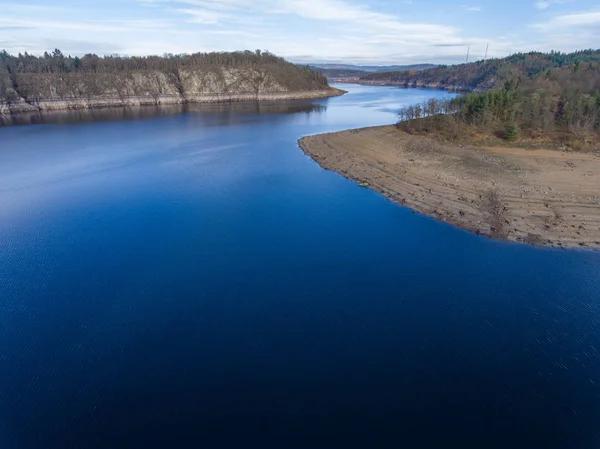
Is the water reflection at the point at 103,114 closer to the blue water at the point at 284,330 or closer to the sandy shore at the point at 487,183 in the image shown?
the sandy shore at the point at 487,183

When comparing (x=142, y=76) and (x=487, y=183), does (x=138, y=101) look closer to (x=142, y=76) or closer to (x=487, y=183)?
(x=142, y=76)

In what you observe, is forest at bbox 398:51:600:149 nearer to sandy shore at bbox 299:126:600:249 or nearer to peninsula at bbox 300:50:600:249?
peninsula at bbox 300:50:600:249

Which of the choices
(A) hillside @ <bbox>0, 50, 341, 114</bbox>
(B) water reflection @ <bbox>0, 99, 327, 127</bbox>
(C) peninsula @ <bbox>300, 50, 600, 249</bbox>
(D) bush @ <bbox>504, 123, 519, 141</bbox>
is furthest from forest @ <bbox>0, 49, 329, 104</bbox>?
(D) bush @ <bbox>504, 123, 519, 141</bbox>

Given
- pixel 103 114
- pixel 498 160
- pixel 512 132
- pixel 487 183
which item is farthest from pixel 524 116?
pixel 103 114

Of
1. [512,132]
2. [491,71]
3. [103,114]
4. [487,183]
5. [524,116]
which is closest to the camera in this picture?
[487,183]

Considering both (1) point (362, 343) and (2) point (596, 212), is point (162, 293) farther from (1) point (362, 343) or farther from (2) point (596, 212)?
(2) point (596, 212)

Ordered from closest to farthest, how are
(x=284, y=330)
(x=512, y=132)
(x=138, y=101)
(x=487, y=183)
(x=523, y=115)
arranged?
(x=284, y=330) < (x=487, y=183) < (x=512, y=132) < (x=523, y=115) < (x=138, y=101)
